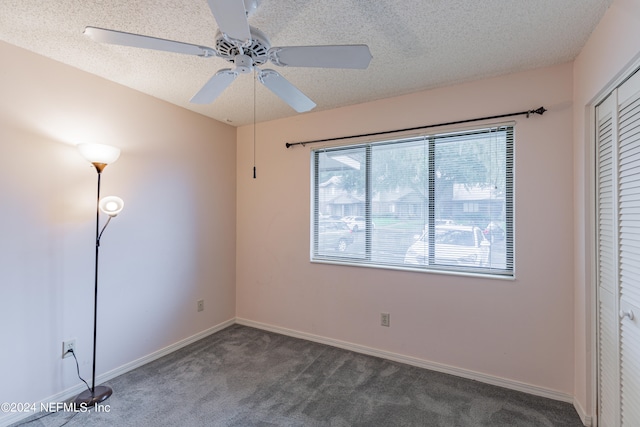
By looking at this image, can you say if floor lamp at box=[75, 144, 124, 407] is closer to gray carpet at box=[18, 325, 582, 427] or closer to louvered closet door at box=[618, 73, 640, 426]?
gray carpet at box=[18, 325, 582, 427]

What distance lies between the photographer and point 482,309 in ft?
7.79

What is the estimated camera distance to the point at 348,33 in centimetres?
179

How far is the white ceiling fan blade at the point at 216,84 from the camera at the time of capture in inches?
62.1

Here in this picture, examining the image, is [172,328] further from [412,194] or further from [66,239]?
[412,194]

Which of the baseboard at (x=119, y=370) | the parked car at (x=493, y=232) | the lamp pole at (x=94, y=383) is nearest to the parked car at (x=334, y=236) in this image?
the parked car at (x=493, y=232)

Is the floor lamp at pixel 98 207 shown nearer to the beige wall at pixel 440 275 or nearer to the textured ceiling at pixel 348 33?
the textured ceiling at pixel 348 33

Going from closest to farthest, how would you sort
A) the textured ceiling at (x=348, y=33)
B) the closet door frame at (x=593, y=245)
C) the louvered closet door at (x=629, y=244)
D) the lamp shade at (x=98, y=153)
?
the louvered closet door at (x=629, y=244) < the textured ceiling at (x=348, y=33) < the closet door frame at (x=593, y=245) < the lamp shade at (x=98, y=153)

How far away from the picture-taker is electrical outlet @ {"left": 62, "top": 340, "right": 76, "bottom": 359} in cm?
218

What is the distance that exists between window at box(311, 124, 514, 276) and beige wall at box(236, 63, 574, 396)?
0.13 meters

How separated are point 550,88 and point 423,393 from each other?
98.1 inches

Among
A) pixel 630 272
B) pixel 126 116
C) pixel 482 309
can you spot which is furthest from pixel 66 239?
pixel 630 272

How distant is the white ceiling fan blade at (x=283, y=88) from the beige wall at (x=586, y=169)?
5.51 ft

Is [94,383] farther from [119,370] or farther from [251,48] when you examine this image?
[251,48]

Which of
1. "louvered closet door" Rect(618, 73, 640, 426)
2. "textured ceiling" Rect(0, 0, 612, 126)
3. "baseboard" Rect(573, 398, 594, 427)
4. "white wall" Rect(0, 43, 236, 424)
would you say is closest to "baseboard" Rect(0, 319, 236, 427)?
"white wall" Rect(0, 43, 236, 424)
